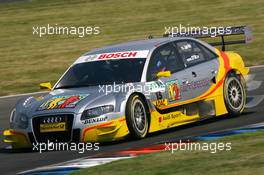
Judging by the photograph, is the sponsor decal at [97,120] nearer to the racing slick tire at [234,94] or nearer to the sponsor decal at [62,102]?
the sponsor decal at [62,102]

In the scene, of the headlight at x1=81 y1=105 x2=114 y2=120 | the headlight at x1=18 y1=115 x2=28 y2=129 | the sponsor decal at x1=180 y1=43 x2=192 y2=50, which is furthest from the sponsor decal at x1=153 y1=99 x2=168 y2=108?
the headlight at x1=18 y1=115 x2=28 y2=129

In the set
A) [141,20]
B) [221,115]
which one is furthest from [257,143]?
[141,20]

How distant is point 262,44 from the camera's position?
81.5ft

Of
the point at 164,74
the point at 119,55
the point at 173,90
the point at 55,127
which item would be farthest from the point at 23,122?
the point at 173,90

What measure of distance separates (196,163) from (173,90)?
362 cm

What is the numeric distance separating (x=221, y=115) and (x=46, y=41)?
15.4 m

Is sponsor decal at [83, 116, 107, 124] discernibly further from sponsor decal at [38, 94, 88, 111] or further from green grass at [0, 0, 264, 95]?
green grass at [0, 0, 264, 95]

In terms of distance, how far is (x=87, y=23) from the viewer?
101ft

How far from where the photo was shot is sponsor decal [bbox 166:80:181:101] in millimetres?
12133

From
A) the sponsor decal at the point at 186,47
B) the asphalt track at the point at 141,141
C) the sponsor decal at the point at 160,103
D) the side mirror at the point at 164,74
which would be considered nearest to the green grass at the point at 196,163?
the asphalt track at the point at 141,141

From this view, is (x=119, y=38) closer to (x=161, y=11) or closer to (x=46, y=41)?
(x=46, y=41)

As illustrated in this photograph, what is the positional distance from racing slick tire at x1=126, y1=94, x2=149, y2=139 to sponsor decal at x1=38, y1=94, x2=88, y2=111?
626 millimetres

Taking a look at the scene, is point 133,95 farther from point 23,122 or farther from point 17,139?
point 17,139

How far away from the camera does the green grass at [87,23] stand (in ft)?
78.4
